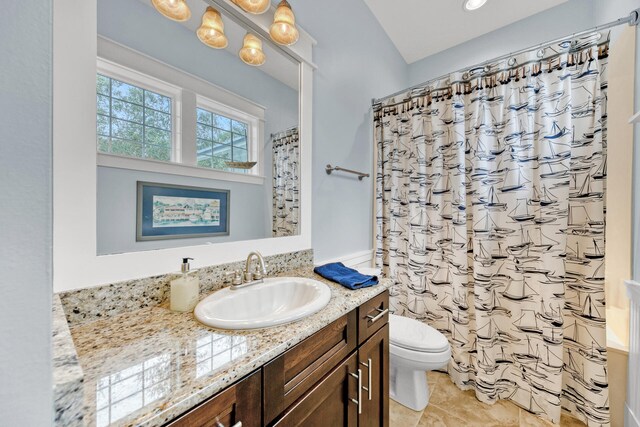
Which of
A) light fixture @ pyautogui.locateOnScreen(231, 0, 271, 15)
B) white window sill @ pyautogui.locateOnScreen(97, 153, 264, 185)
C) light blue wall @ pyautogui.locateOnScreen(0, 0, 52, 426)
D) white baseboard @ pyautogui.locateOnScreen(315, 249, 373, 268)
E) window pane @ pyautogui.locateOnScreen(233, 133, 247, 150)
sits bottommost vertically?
white baseboard @ pyautogui.locateOnScreen(315, 249, 373, 268)

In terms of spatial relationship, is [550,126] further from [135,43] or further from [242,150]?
[135,43]

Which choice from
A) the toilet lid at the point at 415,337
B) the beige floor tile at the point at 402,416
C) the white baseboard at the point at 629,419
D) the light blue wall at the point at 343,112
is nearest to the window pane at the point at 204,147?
the light blue wall at the point at 343,112

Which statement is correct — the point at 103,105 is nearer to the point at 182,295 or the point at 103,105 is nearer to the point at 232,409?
the point at 182,295

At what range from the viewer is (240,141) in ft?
3.86

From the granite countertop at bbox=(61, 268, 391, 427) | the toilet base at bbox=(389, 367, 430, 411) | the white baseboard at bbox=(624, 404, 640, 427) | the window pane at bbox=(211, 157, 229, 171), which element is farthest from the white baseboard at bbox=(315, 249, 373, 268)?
the white baseboard at bbox=(624, 404, 640, 427)

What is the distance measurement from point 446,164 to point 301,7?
4.39 feet

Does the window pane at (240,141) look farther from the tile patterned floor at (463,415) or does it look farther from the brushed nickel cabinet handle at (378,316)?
the tile patterned floor at (463,415)

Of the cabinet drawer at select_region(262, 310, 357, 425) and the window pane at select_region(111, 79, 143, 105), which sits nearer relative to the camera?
the cabinet drawer at select_region(262, 310, 357, 425)

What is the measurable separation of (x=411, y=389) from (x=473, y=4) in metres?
2.69

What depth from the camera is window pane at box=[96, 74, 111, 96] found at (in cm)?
79

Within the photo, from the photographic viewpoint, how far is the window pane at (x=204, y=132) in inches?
40.3

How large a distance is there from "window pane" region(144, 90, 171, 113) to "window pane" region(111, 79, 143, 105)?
18mm

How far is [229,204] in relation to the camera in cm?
114

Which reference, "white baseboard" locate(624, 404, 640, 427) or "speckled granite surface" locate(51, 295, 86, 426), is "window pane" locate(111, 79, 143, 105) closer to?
"speckled granite surface" locate(51, 295, 86, 426)
